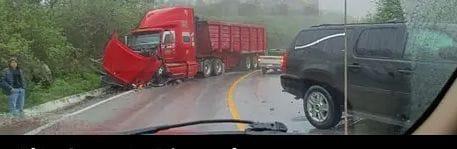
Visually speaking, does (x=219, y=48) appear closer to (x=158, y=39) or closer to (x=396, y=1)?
(x=158, y=39)

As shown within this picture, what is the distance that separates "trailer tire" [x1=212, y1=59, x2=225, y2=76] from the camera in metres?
4.14

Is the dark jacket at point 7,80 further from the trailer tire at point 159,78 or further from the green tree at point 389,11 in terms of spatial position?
the green tree at point 389,11

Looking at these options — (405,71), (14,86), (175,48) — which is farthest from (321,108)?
(14,86)

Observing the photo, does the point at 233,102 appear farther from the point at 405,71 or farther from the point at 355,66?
the point at 405,71

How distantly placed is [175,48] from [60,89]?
95 centimetres

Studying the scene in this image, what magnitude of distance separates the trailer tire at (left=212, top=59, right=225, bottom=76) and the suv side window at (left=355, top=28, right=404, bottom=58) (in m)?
1.03

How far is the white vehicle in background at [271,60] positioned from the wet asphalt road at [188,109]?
57mm

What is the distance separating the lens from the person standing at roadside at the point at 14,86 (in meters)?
3.08

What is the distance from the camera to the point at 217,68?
166 inches
